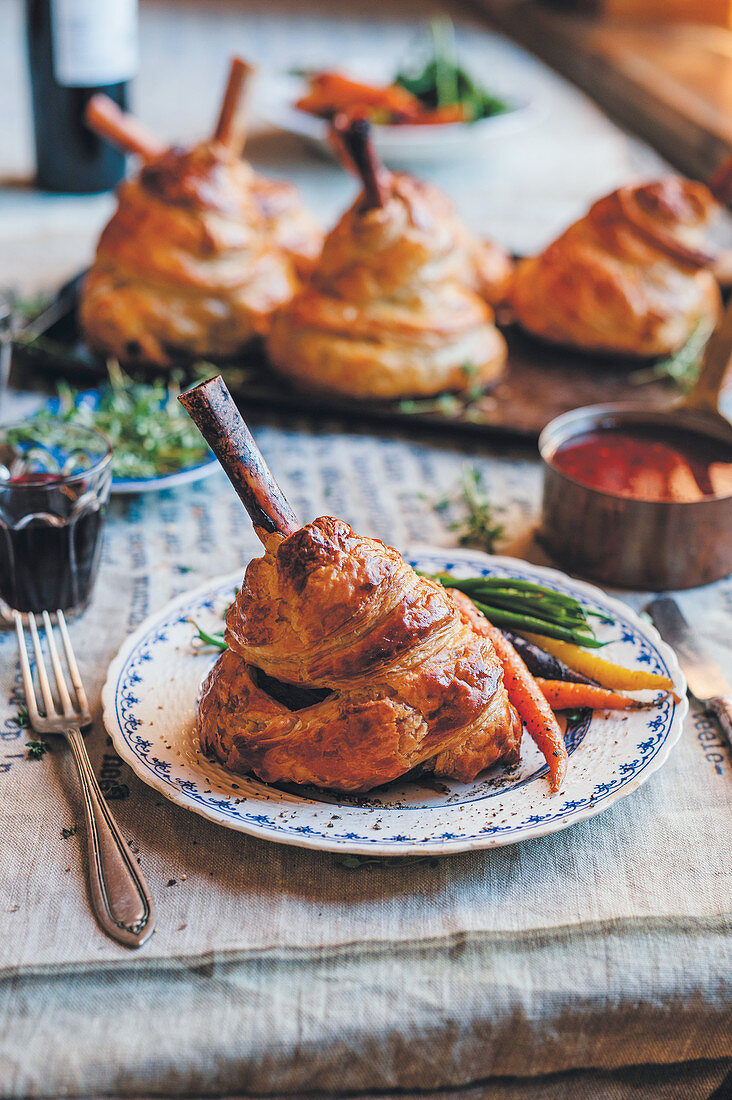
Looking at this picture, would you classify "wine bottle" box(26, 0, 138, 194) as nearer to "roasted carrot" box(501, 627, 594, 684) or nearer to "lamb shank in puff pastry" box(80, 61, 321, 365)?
"lamb shank in puff pastry" box(80, 61, 321, 365)

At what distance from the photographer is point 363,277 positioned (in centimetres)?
273

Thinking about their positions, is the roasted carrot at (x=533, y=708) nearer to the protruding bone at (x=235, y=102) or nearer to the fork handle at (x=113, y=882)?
the fork handle at (x=113, y=882)

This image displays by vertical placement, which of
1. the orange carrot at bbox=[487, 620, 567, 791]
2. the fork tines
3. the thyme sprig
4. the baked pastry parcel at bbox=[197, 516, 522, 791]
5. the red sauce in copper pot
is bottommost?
the thyme sprig

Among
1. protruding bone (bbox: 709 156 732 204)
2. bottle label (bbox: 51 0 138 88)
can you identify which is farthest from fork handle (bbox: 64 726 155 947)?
bottle label (bbox: 51 0 138 88)

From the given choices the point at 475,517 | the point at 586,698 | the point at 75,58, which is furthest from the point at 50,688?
the point at 75,58

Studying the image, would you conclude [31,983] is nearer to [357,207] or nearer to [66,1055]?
[66,1055]

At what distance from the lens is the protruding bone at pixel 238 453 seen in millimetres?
1380

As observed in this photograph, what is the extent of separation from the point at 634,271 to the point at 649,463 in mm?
1004

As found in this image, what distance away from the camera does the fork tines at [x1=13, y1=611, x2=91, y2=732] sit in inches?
65.5

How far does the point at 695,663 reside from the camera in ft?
6.03

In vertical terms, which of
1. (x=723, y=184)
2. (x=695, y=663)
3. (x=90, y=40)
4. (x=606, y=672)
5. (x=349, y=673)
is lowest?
(x=695, y=663)

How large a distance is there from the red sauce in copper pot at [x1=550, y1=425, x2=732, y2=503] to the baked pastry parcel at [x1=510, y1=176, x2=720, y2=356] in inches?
30.4

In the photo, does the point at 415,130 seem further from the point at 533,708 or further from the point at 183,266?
the point at 533,708

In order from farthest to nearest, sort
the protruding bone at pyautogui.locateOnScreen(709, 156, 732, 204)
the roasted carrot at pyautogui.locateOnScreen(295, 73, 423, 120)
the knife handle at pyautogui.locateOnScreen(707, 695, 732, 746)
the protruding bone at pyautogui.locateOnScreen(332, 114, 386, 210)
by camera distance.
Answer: the roasted carrot at pyautogui.locateOnScreen(295, 73, 423, 120) < the protruding bone at pyautogui.locateOnScreen(709, 156, 732, 204) < the protruding bone at pyautogui.locateOnScreen(332, 114, 386, 210) < the knife handle at pyautogui.locateOnScreen(707, 695, 732, 746)
